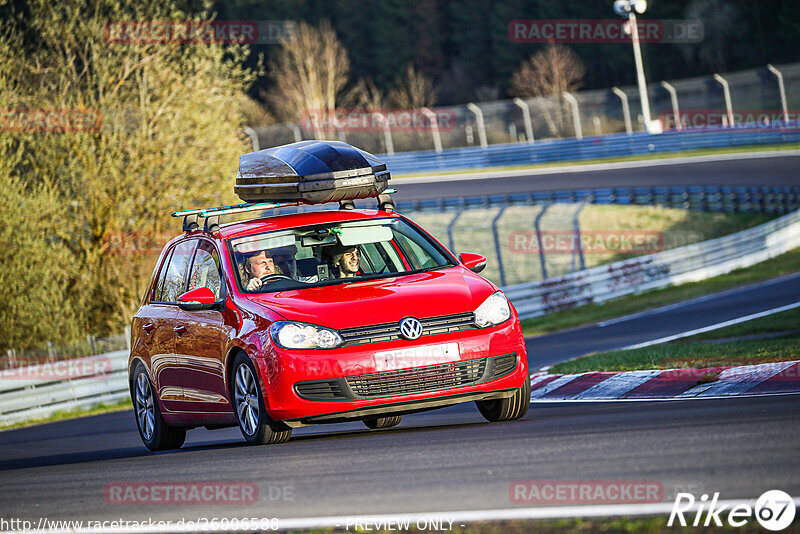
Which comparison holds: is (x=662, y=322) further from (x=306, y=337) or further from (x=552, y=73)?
(x=552, y=73)

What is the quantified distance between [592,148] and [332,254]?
128 ft

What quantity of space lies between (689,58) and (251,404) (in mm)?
76924

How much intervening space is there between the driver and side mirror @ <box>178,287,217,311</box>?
31 centimetres

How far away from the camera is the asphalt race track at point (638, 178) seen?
38844 millimetres

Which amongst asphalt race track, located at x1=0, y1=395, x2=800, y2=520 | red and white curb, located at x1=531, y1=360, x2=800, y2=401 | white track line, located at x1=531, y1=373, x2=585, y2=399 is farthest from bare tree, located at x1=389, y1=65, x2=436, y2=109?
asphalt race track, located at x1=0, y1=395, x2=800, y2=520

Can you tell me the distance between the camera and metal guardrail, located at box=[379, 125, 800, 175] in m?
44.0

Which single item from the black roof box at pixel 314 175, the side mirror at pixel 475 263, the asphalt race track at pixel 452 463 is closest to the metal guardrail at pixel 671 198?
the asphalt race track at pixel 452 463

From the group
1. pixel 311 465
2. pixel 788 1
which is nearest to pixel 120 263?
pixel 311 465

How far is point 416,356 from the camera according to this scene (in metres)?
8.44

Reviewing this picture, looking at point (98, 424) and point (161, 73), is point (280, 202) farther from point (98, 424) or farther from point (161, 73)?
point (161, 73)

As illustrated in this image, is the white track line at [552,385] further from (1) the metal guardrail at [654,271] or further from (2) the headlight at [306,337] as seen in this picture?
(1) the metal guardrail at [654,271]

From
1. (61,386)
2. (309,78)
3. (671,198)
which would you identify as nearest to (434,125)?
(309,78)

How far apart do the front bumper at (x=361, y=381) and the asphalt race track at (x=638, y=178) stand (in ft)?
101

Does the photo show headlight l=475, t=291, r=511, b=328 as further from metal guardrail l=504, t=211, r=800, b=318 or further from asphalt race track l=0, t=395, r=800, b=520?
metal guardrail l=504, t=211, r=800, b=318
